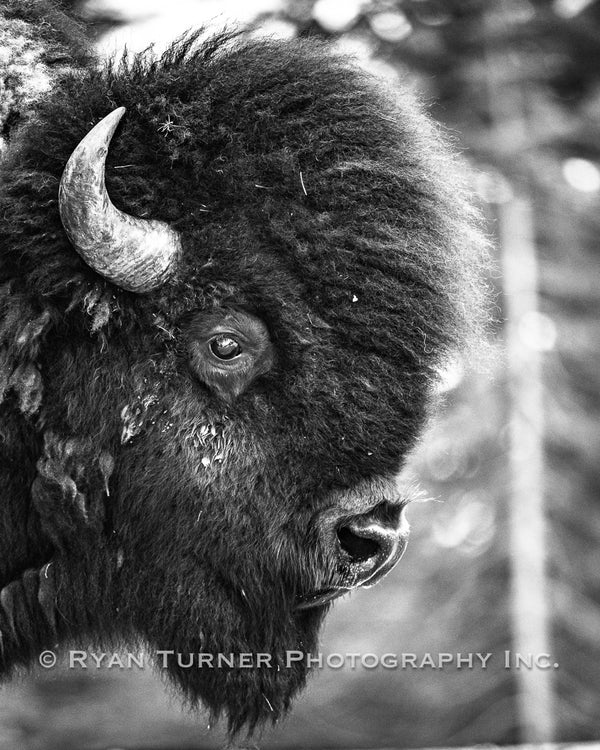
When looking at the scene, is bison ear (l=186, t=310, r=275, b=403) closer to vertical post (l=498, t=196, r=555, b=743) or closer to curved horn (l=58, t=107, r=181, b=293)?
curved horn (l=58, t=107, r=181, b=293)

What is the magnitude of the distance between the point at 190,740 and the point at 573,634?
4462 mm

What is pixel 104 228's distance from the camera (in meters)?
3.80

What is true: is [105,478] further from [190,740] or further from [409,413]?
[190,740]

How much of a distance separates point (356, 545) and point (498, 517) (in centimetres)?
851

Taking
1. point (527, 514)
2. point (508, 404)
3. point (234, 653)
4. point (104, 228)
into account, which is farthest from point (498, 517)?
point (104, 228)

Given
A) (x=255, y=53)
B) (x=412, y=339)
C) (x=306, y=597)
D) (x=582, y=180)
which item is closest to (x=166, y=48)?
(x=255, y=53)

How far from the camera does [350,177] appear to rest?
4055 mm

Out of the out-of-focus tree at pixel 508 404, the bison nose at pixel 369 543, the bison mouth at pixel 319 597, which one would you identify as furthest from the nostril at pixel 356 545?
the out-of-focus tree at pixel 508 404

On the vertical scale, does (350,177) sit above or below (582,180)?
above

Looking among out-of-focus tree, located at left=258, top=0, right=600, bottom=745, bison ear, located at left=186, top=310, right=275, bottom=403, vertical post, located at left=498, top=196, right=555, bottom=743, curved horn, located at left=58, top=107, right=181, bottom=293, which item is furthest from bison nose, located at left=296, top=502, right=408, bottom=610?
vertical post, located at left=498, top=196, right=555, bottom=743

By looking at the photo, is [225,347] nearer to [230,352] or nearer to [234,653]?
[230,352]

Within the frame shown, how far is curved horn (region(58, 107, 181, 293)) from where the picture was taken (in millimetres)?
3781

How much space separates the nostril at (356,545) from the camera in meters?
3.95

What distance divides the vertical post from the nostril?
8.15 m
